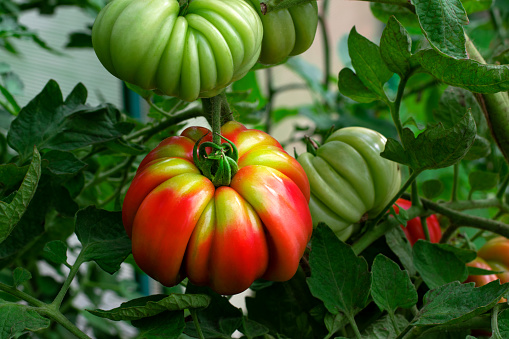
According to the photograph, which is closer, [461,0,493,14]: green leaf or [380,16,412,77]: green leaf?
[380,16,412,77]: green leaf

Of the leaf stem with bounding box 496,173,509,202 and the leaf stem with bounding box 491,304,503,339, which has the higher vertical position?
the leaf stem with bounding box 496,173,509,202

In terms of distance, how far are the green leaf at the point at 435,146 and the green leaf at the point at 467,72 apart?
0.7 inches

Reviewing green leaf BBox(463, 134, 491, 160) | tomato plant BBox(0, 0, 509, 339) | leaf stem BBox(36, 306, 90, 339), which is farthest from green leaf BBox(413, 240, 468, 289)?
leaf stem BBox(36, 306, 90, 339)

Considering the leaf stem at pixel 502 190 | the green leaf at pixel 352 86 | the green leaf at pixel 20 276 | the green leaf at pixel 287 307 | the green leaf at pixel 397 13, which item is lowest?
the green leaf at pixel 287 307

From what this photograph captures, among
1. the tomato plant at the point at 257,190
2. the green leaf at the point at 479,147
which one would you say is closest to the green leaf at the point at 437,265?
the tomato plant at the point at 257,190

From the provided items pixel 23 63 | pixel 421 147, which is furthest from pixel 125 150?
pixel 23 63

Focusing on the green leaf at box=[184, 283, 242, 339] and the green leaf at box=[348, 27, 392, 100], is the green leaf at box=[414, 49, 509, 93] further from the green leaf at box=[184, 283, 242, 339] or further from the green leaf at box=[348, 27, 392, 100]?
the green leaf at box=[184, 283, 242, 339]

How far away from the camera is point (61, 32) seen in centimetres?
128

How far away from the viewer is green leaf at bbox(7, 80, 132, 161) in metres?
0.38

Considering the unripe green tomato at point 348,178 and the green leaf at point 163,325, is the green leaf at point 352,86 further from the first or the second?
the green leaf at point 163,325

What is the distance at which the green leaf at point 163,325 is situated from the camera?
278 millimetres

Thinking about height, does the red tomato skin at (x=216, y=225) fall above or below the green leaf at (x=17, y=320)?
above

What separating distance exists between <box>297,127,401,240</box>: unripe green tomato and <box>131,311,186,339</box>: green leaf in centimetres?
13

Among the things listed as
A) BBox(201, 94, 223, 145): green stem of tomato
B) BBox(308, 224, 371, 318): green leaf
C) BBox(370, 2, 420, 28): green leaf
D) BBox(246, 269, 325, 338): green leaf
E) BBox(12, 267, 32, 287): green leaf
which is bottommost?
BBox(246, 269, 325, 338): green leaf
